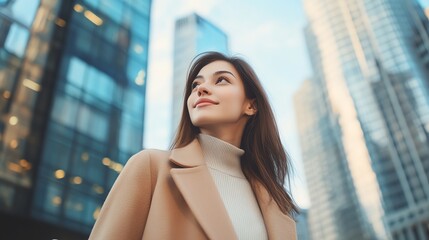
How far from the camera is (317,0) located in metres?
125

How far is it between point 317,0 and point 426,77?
141 ft

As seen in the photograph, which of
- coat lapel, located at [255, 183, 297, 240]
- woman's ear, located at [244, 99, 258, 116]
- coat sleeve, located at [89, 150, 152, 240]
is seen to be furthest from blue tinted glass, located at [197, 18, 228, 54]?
coat sleeve, located at [89, 150, 152, 240]

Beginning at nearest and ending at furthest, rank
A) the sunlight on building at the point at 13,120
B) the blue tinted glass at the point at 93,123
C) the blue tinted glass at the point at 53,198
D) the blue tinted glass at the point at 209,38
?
the blue tinted glass at the point at 53,198, the sunlight on building at the point at 13,120, the blue tinted glass at the point at 93,123, the blue tinted glass at the point at 209,38

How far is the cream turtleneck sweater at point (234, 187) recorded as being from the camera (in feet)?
7.95

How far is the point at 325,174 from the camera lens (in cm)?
11912

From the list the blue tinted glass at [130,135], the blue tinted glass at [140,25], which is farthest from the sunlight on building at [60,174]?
the blue tinted glass at [140,25]

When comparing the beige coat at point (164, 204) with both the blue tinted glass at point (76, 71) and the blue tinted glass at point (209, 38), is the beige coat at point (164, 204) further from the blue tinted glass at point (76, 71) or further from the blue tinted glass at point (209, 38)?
the blue tinted glass at point (209, 38)

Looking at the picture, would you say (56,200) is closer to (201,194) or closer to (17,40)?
(17,40)

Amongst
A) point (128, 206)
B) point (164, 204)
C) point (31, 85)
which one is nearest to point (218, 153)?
point (164, 204)

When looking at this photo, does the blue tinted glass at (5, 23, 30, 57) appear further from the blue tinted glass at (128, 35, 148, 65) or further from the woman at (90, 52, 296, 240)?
the woman at (90, 52, 296, 240)

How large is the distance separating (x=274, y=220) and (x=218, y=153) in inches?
23.4

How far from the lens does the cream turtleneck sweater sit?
2.42 meters

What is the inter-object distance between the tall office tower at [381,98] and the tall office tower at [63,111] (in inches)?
3000

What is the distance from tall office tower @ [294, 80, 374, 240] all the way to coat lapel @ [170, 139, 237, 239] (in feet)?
329
